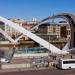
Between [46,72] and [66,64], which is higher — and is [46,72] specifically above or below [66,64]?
below

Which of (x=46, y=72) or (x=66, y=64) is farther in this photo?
(x=66, y=64)

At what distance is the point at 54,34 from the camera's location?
60.8 m

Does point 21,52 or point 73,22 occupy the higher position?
point 73,22

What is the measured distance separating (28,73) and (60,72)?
2.58m

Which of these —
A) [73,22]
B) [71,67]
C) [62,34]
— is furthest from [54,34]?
[71,67]

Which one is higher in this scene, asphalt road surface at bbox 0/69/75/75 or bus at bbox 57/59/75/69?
bus at bbox 57/59/75/69

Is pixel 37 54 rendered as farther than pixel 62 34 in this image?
No

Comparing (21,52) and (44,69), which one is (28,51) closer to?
(21,52)

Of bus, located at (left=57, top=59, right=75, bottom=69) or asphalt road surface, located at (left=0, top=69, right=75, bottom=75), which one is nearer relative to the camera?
asphalt road surface, located at (left=0, top=69, right=75, bottom=75)

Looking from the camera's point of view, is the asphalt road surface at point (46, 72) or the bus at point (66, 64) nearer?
the asphalt road surface at point (46, 72)

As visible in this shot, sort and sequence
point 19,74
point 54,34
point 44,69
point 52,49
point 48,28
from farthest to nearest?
point 48,28 → point 54,34 → point 52,49 → point 44,69 → point 19,74

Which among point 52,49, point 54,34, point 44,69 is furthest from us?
point 54,34

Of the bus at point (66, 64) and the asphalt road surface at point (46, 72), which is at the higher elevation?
the bus at point (66, 64)

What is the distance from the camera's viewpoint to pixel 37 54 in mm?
30594
